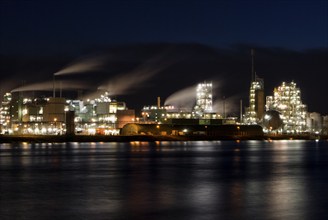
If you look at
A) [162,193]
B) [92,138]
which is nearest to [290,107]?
[92,138]

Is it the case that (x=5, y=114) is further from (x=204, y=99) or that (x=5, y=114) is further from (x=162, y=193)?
(x=162, y=193)

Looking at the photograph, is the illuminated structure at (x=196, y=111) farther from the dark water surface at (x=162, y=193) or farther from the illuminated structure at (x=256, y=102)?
the dark water surface at (x=162, y=193)

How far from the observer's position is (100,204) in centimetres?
2689

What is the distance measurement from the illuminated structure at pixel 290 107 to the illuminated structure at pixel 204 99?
923 inches

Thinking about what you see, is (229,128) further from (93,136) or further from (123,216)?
(123,216)

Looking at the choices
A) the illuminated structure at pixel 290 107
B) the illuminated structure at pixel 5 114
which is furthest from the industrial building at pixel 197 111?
the illuminated structure at pixel 5 114

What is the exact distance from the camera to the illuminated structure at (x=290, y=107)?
7180 inches

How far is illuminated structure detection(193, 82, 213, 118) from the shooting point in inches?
6781

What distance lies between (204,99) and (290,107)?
90.6 feet

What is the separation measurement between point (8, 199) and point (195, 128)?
408 feet

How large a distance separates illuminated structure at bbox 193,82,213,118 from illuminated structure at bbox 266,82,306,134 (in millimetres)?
23443

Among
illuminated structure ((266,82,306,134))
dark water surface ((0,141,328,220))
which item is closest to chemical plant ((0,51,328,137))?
illuminated structure ((266,82,306,134))

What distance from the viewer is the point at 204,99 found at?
173875 millimetres

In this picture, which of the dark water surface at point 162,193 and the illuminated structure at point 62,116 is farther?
the illuminated structure at point 62,116
